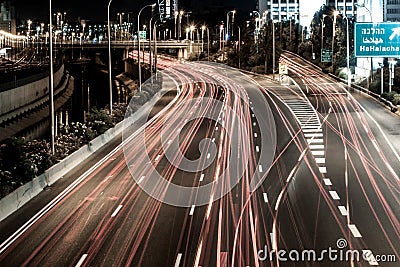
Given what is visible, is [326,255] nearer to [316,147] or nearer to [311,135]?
[316,147]

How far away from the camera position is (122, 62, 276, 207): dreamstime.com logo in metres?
27.8

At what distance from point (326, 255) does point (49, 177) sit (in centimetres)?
1457

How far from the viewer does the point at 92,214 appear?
23500 millimetres

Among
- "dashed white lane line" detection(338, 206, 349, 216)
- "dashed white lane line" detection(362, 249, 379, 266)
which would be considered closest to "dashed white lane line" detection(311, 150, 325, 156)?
"dashed white lane line" detection(338, 206, 349, 216)

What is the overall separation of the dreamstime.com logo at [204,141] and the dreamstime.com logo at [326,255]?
274 inches

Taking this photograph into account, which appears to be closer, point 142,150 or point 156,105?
point 142,150

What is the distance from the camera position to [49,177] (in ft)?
97.1

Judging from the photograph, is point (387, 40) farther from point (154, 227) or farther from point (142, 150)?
point (154, 227)

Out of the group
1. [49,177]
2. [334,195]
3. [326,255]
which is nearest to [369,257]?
[326,255]

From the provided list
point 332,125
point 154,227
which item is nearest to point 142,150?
point 332,125

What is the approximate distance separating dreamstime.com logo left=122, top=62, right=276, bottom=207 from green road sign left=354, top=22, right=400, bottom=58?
25.9 ft

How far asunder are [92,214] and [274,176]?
357 inches

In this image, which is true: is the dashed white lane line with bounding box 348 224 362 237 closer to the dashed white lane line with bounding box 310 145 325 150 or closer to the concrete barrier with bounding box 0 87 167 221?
the concrete barrier with bounding box 0 87 167 221

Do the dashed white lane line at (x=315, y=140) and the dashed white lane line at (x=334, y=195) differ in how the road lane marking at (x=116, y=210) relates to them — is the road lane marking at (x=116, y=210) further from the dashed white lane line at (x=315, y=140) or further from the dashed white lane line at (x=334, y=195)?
the dashed white lane line at (x=315, y=140)
